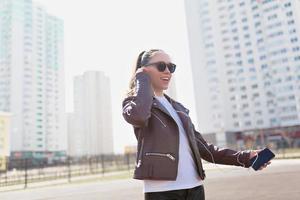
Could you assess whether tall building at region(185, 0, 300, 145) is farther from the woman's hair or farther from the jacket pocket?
the jacket pocket

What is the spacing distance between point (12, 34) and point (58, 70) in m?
17.5

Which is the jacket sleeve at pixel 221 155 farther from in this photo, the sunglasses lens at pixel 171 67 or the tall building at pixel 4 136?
the tall building at pixel 4 136

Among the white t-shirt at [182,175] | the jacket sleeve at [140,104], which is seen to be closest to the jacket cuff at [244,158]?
the white t-shirt at [182,175]

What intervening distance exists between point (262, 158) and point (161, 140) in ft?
1.96

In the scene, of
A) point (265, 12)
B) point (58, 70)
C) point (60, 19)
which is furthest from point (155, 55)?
point (60, 19)

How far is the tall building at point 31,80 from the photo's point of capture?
90.1 m

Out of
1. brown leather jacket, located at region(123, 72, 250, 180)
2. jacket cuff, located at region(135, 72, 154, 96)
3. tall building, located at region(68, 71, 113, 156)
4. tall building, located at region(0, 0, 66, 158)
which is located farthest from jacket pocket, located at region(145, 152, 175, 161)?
tall building, located at region(68, 71, 113, 156)

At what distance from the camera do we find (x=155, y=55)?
2182 millimetres

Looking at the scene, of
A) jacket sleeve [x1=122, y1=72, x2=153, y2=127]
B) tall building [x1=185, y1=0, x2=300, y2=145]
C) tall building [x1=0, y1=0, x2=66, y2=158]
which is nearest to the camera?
jacket sleeve [x1=122, y1=72, x2=153, y2=127]

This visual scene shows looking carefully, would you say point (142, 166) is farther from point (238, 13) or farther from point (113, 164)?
point (238, 13)

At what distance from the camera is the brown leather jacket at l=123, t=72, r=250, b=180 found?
1.92 meters

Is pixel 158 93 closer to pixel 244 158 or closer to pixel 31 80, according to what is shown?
pixel 244 158

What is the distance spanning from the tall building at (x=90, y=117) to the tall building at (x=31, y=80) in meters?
17.9

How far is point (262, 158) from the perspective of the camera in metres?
2.06
